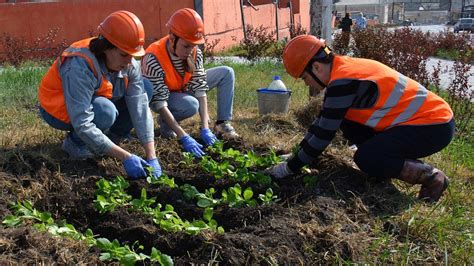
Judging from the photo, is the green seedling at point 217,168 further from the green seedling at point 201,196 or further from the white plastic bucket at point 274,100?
the white plastic bucket at point 274,100

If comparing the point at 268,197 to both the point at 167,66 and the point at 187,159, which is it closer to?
the point at 187,159

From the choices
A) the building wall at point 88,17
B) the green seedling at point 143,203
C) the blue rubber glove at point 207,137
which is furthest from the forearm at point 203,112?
the building wall at point 88,17

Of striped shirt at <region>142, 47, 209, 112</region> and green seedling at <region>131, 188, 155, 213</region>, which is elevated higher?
striped shirt at <region>142, 47, 209, 112</region>

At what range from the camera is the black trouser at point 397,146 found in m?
2.82

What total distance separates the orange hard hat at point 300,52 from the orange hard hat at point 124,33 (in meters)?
0.84

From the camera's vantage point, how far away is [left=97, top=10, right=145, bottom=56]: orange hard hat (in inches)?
110

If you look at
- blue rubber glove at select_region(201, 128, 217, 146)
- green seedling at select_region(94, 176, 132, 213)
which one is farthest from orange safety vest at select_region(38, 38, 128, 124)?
blue rubber glove at select_region(201, 128, 217, 146)

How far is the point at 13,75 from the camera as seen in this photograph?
623 cm

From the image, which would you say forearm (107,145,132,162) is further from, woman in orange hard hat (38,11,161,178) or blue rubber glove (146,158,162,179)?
blue rubber glove (146,158,162,179)

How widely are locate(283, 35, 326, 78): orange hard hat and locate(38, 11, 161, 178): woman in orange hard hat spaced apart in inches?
33.2

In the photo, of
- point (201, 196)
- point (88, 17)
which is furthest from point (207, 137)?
point (88, 17)

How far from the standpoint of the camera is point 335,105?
107 inches

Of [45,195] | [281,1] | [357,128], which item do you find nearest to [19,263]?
[45,195]

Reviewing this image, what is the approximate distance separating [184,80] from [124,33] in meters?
1.17
